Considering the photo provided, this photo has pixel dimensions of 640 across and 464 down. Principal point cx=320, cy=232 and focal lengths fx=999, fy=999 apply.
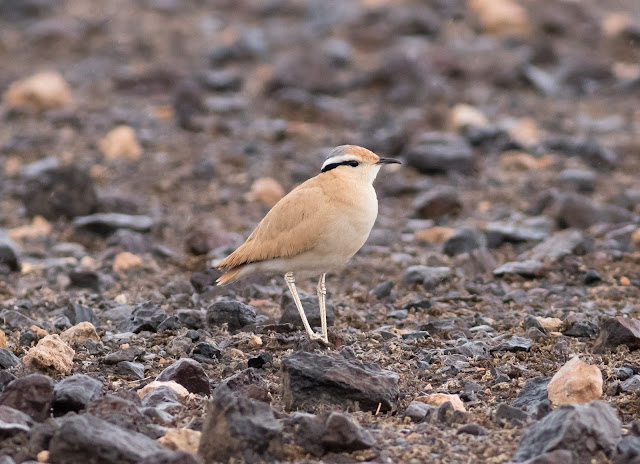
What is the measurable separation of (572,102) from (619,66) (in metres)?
1.92

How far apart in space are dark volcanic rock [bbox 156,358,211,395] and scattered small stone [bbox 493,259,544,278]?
11.2ft

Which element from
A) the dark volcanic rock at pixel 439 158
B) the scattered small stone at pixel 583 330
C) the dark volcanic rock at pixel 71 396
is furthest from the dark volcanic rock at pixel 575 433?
the dark volcanic rock at pixel 439 158

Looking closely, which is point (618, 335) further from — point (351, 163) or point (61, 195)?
point (61, 195)

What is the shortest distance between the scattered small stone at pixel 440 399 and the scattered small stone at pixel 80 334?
2213 mm

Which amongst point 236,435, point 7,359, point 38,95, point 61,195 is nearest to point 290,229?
point 7,359

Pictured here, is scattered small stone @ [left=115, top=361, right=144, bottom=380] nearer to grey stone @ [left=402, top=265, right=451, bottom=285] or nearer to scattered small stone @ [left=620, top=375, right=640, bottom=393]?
scattered small stone @ [left=620, top=375, right=640, bottom=393]

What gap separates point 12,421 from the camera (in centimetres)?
450

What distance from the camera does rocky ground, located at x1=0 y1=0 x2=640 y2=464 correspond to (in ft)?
15.5

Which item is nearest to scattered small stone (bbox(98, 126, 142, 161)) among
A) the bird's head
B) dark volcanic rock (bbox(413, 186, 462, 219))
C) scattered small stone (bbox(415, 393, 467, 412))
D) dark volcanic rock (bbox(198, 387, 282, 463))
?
dark volcanic rock (bbox(413, 186, 462, 219))

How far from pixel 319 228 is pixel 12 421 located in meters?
2.37

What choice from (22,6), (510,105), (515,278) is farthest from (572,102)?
(22,6)

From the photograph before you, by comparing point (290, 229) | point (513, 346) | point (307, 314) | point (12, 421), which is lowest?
point (307, 314)

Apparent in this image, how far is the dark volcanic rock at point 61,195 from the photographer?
32.7ft

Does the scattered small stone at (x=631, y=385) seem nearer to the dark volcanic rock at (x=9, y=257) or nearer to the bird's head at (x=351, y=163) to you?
the bird's head at (x=351, y=163)
